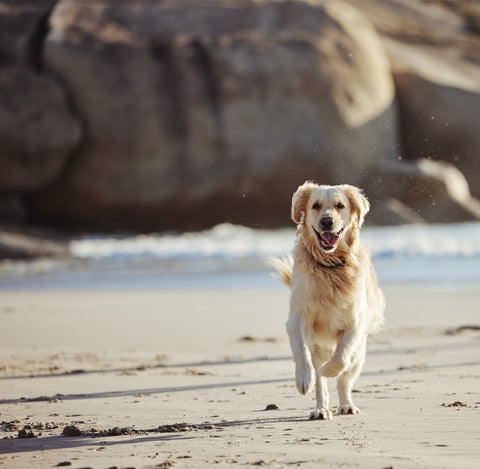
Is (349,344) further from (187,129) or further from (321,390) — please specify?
(187,129)

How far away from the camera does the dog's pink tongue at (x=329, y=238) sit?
6094 millimetres

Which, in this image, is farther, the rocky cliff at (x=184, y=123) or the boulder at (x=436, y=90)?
the boulder at (x=436, y=90)

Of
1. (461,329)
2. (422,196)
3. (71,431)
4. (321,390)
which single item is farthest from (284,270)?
(422,196)

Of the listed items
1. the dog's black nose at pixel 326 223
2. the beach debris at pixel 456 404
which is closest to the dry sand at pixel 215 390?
the beach debris at pixel 456 404

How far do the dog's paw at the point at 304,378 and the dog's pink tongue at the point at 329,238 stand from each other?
781 millimetres

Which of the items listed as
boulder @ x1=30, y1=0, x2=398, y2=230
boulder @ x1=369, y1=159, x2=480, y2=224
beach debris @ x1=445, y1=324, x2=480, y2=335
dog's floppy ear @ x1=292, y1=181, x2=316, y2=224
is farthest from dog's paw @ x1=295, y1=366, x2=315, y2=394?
boulder @ x1=30, y1=0, x2=398, y2=230

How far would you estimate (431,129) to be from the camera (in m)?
28.6

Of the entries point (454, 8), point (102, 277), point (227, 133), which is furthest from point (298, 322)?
point (454, 8)

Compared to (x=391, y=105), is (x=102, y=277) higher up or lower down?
lower down

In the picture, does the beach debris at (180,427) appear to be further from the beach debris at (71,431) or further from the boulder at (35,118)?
the boulder at (35,118)

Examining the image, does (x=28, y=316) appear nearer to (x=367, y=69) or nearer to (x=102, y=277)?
(x=102, y=277)

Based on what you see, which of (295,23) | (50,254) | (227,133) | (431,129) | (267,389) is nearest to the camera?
(267,389)

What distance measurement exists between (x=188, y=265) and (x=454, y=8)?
871 inches

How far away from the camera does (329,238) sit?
6.11 m
